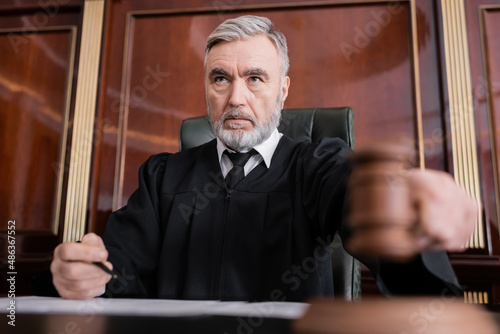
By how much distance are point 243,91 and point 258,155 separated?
0.78 feet

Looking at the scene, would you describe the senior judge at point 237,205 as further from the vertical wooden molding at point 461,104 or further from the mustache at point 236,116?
the vertical wooden molding at point 461,104

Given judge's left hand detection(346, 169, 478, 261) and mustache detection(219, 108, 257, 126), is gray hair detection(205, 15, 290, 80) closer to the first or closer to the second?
mustache detection(219, 108, 257, 126)

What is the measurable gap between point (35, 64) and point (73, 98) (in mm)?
405

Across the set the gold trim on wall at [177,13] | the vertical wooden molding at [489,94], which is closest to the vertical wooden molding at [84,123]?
the gold trim on wall at [177,13]

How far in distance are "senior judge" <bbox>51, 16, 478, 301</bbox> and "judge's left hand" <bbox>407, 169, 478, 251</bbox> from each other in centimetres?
43

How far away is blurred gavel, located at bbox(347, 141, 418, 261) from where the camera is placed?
492 mm

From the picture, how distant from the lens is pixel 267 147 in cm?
159

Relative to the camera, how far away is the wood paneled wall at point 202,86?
7.95ft

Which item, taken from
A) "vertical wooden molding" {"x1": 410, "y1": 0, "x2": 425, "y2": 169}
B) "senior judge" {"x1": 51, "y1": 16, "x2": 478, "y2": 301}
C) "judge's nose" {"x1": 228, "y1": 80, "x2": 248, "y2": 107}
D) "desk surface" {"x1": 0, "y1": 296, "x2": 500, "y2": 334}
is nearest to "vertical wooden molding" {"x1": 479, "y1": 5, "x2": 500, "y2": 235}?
"vertical wooden molding" {"x1": 410, "y1": 0, "x2": 425, "y2": 169}

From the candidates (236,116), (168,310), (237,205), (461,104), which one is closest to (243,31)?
(236,116)

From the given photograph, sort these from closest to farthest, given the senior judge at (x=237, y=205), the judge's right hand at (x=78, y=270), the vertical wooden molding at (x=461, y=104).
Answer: the judge's right hand at (x=78, y=270) → the senior judge at (x=237, y=205) → the vertical wooden molding at (x=461, y=104)

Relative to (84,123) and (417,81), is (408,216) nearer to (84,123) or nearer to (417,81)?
(417,81)

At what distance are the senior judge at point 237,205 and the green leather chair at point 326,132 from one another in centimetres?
11

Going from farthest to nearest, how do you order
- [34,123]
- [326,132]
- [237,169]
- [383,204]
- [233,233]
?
[34,123] < [326,132] < [237,169] < [233,233] < [383,204]
